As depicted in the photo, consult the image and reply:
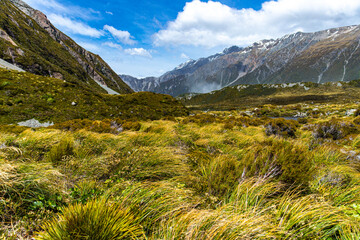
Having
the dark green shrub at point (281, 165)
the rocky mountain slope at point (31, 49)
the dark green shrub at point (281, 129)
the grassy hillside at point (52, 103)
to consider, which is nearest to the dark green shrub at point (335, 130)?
the dark green shrub at point (281, 129)

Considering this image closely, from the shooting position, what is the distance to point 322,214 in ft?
6.11

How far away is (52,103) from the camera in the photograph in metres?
15.7

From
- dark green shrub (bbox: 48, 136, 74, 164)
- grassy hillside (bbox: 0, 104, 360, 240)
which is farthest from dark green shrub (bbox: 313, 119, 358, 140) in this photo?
dark green shrub (bbox: 48, 136, 74, 164)

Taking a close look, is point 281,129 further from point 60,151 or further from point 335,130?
point 60,151

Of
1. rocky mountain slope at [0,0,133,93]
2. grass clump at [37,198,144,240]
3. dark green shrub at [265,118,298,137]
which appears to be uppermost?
rocky mountain slope at [0,0,133,93]

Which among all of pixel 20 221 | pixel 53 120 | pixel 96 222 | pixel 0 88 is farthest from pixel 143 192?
pixel 0 88

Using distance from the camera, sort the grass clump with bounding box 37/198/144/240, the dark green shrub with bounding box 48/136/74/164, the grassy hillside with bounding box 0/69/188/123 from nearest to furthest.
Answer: the grass clump with bounding box 37/198/144/240, the dark green shrub with bounding box 48/136/74/164, the grassy hillside with bounding box 0/69/188/123

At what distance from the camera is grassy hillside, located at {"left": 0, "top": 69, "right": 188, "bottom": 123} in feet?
43.5

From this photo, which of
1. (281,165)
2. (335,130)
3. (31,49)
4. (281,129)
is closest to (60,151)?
(281,165)

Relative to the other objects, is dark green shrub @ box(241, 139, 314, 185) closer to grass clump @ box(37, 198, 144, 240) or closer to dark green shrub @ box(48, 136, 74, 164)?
grass clump @ box(37, 198, 144, 240)

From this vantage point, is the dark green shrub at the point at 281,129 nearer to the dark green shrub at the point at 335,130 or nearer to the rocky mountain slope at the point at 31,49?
the dark green shrub at the point at 335,130

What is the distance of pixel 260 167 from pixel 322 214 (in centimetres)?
137

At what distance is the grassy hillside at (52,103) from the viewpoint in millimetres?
13266

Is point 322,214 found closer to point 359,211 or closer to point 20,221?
point 359,211
